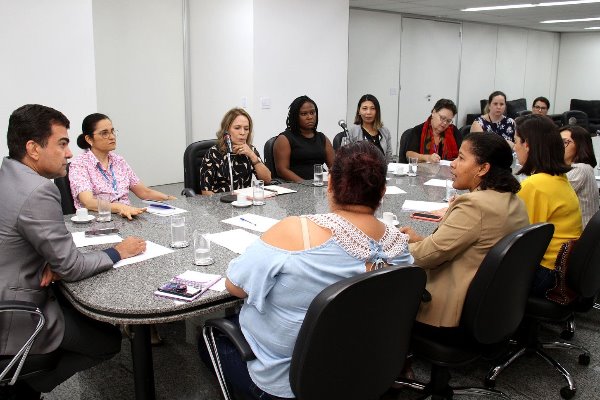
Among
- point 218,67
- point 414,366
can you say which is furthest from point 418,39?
point 414,366

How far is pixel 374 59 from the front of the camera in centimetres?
892

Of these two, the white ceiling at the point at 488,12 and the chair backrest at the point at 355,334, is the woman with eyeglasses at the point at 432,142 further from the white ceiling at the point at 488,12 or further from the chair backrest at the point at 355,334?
the white ceiling at the point at 488,12

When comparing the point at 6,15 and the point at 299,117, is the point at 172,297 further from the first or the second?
the point at 6,15

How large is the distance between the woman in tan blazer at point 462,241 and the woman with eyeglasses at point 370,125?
2601mm

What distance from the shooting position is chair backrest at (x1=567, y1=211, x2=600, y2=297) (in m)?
2.24

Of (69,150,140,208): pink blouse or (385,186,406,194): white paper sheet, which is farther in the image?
(385,186,406,194): white paper sheet

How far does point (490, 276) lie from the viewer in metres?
1.83

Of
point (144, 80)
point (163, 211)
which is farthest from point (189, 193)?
point (144, 80)

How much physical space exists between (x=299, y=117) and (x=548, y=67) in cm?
1106

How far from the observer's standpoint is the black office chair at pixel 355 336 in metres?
1.33

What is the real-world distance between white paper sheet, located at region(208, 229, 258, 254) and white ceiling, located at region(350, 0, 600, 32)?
248 inches

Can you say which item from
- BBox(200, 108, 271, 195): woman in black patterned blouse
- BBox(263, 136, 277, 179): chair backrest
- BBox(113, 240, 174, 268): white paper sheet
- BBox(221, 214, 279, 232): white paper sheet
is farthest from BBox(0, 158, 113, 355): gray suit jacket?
BBox(263, 136, 277, 179): chair backrest

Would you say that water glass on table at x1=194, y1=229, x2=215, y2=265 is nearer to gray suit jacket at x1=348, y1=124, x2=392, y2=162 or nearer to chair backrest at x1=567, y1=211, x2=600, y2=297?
chair backrest at x1=567, y1=211, x2=600, y2=297

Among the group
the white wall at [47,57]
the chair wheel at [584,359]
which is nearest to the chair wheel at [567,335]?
the chair wheel at [584,359]
